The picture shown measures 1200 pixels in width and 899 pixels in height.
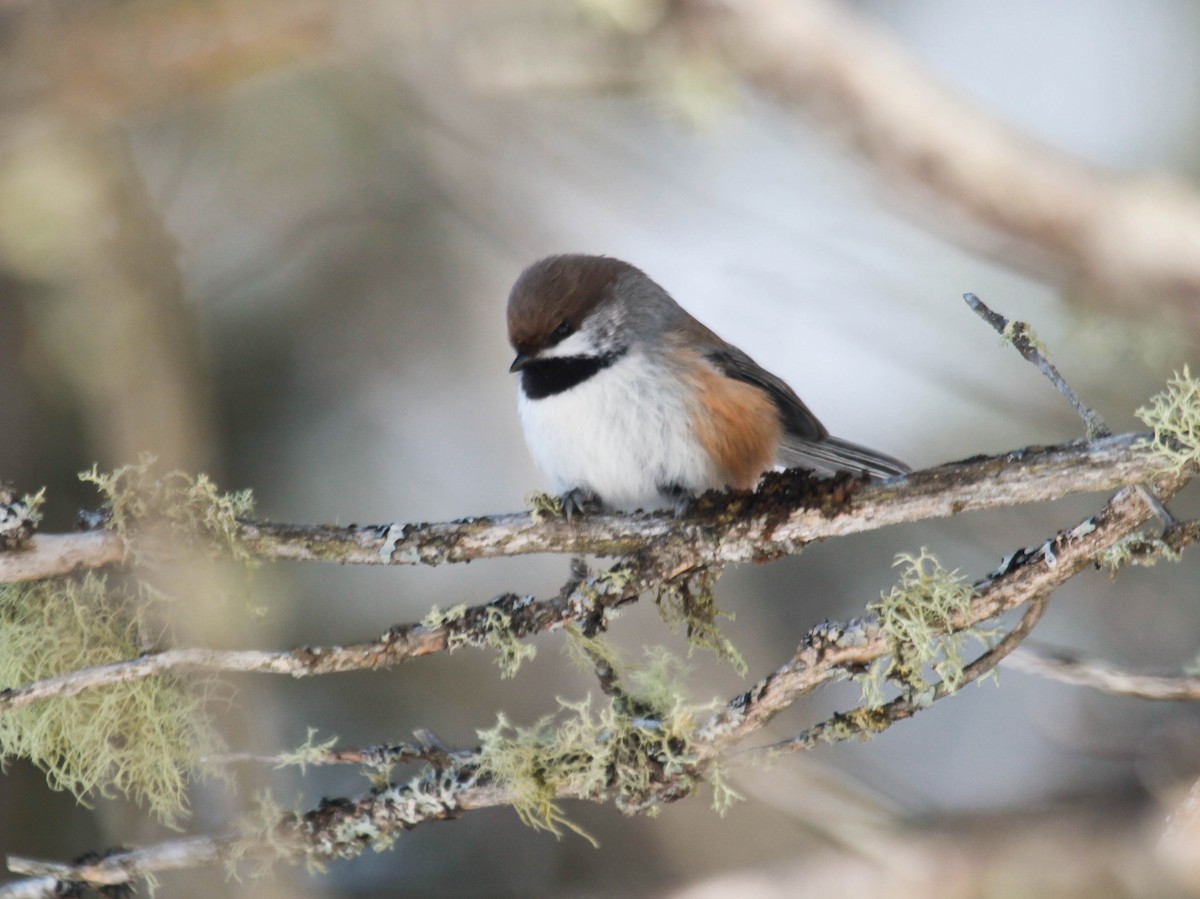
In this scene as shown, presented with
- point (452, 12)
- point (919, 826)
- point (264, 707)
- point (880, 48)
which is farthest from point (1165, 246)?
point (264, 707)

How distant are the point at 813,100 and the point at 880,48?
1.21 feet

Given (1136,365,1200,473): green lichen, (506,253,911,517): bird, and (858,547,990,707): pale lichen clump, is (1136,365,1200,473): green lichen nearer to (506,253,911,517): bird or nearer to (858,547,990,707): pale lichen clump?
(858,547,990,707): pale lichen clump

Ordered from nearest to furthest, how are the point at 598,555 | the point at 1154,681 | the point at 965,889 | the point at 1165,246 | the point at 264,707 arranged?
the point at 1154,681
the point at 598,555
the point at 965,889
the point at 1165,246
the point at 264,707

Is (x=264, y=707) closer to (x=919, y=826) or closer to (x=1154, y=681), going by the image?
(x=919, y=826)

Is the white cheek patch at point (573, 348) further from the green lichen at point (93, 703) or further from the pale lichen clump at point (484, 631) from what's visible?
the green lichen at point (93, 703)

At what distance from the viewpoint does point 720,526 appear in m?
2.68

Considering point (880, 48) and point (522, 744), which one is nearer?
point (522, 744)

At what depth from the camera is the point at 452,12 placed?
525 centimetres

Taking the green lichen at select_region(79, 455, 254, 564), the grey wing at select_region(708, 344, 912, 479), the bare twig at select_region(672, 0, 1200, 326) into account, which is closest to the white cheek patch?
the grey wing at select_region(708, 344, 912, 479)

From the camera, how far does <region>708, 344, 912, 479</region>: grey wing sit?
3836 mm

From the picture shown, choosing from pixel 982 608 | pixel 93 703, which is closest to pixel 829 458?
pixel 982 608

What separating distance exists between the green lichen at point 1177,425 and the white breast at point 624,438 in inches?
60.0

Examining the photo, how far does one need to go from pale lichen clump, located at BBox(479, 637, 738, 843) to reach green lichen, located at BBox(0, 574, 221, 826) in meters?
0.78

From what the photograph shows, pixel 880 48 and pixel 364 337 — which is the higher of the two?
pixel 880 48
